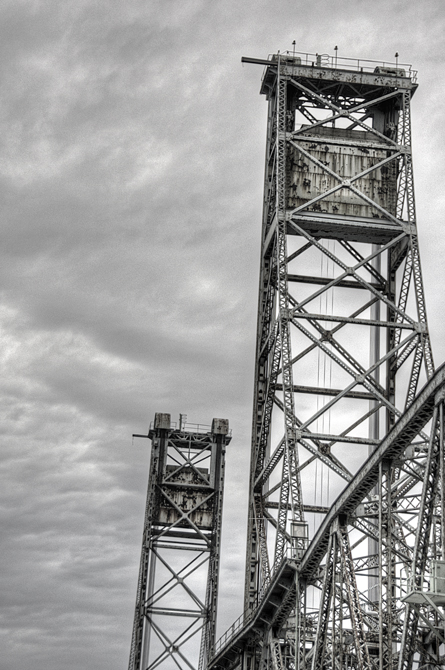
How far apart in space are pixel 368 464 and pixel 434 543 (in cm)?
508

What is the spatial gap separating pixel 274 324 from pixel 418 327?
5.84 meters

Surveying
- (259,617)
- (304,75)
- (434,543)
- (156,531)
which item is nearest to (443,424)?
(434,543)

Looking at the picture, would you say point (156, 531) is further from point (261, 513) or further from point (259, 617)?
A: point (259, 617)

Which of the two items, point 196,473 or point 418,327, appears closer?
point 418,327

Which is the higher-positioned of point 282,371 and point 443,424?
point 282,371

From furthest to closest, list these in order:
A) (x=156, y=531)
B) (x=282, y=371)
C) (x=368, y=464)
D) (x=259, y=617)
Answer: (x=156, y=531), (x=282, y=371), (x=259, y=617), (x=368, y=464)

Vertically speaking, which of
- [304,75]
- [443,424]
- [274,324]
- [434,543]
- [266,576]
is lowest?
[434,543]

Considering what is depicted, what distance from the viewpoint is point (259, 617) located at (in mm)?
40875

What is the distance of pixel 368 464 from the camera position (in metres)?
28.0

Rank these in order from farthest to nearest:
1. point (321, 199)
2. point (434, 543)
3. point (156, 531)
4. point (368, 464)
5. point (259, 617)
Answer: point (156, 531) → point (321, 199) → point (259, 617) → point (368, 464) → point (434, 543)

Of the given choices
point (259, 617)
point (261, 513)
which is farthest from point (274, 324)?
point (259, 617)

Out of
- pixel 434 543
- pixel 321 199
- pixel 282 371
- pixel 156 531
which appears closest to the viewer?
pixel 434 543

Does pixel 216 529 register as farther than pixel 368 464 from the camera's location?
Yes

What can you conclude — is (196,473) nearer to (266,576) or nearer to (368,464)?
(266,576)
